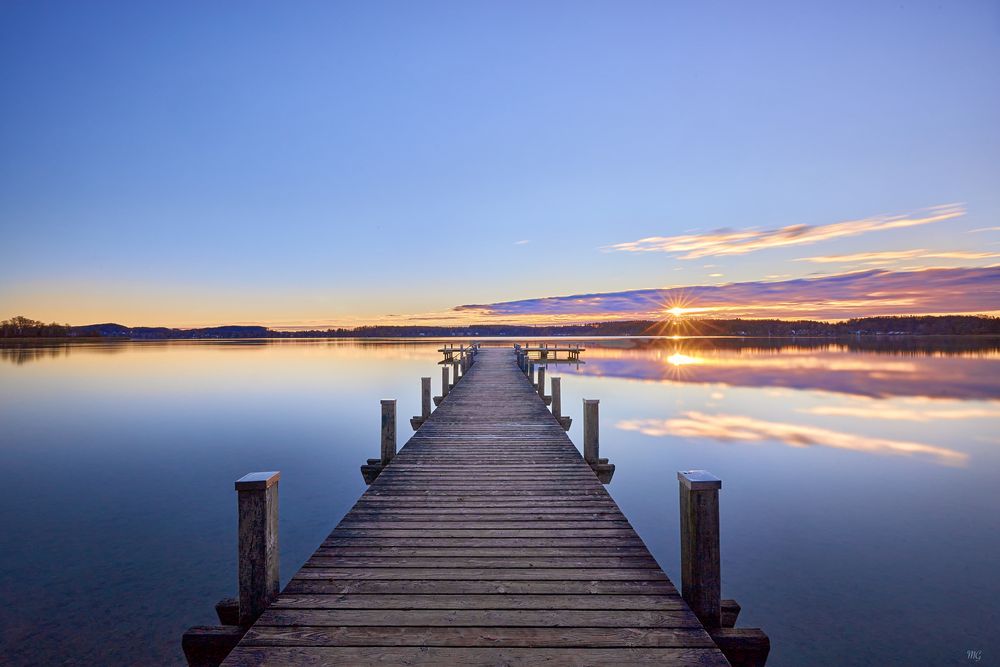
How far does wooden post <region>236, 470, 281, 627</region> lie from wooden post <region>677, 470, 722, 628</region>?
3170 mm

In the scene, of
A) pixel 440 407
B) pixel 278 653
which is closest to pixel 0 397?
pixel 440 407

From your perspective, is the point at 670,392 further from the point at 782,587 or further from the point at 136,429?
the point at 136,429

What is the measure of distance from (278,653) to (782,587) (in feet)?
24.3

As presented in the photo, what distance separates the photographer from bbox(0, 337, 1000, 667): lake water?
6391mm

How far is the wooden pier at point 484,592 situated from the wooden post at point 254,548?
161 millimetres

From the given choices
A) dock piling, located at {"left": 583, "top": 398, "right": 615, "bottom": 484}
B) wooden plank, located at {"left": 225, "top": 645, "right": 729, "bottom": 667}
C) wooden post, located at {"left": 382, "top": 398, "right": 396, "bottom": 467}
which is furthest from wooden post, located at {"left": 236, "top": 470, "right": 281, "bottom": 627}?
dock piling, located at {"left": 583, "top": 398, "right": 615, "bottom": 484}

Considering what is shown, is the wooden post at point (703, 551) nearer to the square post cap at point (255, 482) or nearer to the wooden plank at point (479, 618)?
the wooden plank at point (479, 618)

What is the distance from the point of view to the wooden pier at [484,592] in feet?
10.2

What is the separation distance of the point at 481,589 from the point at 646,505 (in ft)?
28.7

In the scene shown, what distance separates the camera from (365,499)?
235 inches

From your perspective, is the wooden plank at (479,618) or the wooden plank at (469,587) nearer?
the wooden plank at (479,618)

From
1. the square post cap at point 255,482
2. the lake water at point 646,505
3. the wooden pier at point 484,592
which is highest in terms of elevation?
the square post cap at point 255,482

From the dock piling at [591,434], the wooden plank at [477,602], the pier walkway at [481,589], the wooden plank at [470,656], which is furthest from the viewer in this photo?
the dock piling at [591,434]

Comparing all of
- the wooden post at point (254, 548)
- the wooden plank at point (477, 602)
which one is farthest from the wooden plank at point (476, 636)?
the wooden post at point (254, 548)
